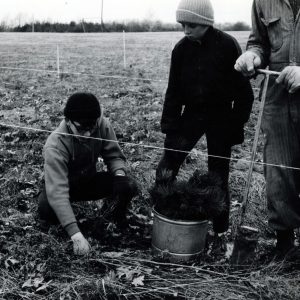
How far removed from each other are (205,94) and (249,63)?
0.66m

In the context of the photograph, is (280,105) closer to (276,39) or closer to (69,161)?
(276,39)

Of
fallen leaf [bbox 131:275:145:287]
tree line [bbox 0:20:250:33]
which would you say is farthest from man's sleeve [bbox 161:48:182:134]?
tree line [bbox 0:20:250:33]

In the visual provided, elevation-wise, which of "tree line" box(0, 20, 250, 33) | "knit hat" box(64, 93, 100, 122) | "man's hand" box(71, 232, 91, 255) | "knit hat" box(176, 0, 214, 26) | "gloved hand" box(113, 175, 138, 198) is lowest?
"man's hand" box(71, 232, 91, 255)

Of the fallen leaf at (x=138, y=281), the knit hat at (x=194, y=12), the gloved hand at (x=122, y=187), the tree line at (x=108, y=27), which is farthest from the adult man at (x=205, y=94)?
the tree line at (x=108, y=27)

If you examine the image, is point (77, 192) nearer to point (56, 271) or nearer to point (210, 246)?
point (56, 271)

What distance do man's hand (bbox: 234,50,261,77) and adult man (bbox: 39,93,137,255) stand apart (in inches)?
46.3

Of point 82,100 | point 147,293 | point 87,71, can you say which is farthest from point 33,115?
point 87,71

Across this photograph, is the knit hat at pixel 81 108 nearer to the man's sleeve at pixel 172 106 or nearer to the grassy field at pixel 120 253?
the grassy field at pixel 120 253

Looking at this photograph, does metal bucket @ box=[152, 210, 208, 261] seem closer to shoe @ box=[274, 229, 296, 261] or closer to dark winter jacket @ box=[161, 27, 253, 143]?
shoe @ box=[274, 229, 296, 261]

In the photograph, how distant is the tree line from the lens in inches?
1569

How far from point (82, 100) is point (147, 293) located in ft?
4.98

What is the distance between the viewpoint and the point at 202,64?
12.8 ft

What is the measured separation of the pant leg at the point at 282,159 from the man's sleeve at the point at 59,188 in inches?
59.3

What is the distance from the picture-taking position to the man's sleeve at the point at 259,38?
348 cm
